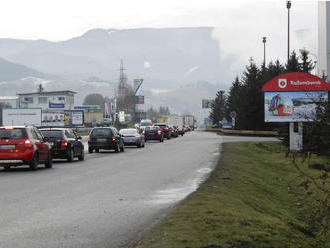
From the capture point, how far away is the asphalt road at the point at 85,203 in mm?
9242

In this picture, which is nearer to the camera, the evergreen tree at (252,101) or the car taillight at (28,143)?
the car taillight at (28,143)

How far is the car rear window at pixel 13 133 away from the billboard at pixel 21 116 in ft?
208

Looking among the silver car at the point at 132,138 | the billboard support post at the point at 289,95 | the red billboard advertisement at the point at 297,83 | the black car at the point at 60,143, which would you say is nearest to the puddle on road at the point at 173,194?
the black car at the point at 60,143

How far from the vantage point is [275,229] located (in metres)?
9.95

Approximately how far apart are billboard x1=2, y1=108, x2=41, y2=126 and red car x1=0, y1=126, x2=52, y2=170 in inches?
2498

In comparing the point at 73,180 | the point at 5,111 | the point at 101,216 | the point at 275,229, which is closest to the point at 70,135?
the point at 73,180

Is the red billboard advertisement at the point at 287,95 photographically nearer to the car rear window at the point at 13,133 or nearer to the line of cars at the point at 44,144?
the line of cars at the point at 44,144

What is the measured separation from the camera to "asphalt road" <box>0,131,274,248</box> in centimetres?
924

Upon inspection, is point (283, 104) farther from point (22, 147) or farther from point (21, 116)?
A: point (21, 116)

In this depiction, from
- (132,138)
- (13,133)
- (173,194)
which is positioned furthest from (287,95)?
(173,194)

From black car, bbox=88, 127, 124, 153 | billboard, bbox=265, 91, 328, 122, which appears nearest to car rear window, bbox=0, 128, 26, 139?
black car, bbox=88, 127, 124, 153

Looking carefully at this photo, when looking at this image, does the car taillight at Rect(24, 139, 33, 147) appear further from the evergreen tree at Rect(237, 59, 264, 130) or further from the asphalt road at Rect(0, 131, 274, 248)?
the evergreen tree at Rect(237, 59, 264, 130)

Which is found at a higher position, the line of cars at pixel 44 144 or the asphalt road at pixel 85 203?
the line of cars at pixel 44 144

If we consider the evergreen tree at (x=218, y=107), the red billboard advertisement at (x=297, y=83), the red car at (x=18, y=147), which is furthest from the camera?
the evergreen tree at (x=218, y=107)
